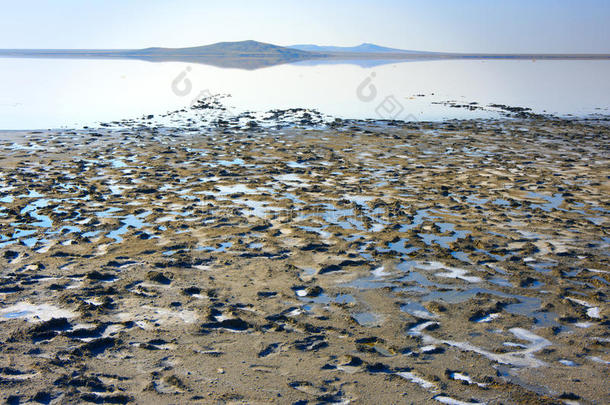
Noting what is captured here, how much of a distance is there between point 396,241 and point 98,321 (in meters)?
3.92

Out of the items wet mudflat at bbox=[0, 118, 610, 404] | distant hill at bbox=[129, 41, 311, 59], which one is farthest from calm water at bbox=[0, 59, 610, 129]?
distant hill at bbox=[129, 41, 311, 59]

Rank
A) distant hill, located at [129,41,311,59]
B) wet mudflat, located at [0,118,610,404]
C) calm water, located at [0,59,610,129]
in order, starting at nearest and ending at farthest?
wet mudflat, located at [0,118,610,404], calm water, located at [0,59,610,129], distant hill, located at [129,41,311,59]

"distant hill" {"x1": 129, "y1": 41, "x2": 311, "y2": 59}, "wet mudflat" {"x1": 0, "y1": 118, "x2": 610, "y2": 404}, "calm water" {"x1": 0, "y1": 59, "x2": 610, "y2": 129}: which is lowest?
"wet mudflat" {"x1": 0, "y1": 118, "x2": 610, "y2": 404}

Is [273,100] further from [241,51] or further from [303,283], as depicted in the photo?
[241,51]

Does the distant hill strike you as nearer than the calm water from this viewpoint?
No

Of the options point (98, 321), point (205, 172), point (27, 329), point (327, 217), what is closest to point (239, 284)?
point (98, 321)

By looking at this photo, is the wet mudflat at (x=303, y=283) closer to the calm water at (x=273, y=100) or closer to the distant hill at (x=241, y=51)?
the calm water at (x=273, y=100)

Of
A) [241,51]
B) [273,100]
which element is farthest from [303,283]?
[241,51]

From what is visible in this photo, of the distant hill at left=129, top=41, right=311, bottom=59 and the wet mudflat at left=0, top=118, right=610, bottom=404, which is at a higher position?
the distant hill at left=129, top=41, right=311, bottom=59

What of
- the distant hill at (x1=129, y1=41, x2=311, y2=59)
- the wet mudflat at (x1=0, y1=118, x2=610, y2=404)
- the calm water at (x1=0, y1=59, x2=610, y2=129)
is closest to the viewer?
the wet mudflat at (x1=0, y1=118, x2=610, y2=404)

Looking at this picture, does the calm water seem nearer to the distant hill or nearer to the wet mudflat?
the wet mudflat

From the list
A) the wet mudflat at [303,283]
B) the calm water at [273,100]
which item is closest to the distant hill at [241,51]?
the calm water at [273,100]

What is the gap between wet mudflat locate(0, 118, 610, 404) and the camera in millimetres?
4359

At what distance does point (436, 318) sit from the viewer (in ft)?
17.7
